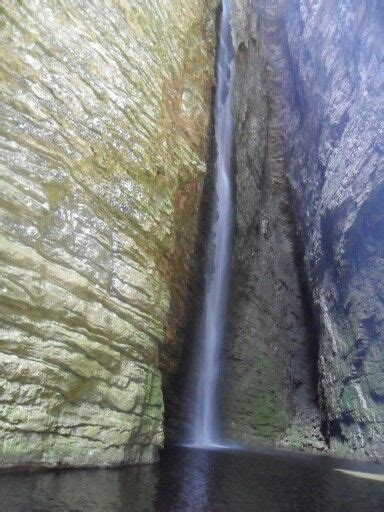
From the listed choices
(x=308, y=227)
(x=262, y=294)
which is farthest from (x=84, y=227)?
(x=308, y=227)

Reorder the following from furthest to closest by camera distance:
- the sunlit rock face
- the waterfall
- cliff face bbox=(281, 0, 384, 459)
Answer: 1. the waterfall
2. cliff face bbox=(281, 0, 384, 459)
3. the sunlit rock face

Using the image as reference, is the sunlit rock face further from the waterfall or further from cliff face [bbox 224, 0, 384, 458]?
cliff face [bbox 224, 0, 384, 458]

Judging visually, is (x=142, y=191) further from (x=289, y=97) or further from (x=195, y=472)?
(x=289, y=97)

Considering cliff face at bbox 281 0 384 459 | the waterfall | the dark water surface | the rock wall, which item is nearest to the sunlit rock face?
the dark water surface

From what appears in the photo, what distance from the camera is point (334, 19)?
1888 centimetres

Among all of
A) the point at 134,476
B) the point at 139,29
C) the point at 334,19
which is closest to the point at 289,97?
the point at 334,19

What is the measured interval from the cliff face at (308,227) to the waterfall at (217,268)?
0.91m

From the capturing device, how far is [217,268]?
17.5 m

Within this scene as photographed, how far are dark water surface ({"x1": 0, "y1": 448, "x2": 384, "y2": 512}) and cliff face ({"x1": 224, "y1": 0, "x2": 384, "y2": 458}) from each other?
285 inches

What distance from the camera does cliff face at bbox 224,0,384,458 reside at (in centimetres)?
1575

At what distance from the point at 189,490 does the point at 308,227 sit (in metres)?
15.8

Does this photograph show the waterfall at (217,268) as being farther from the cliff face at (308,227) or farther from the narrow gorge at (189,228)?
the cliff face at (308,227)

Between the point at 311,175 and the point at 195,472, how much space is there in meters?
15.5

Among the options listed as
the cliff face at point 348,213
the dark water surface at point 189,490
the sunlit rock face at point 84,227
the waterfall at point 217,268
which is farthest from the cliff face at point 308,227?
the sunlit rock face at point 84,227
